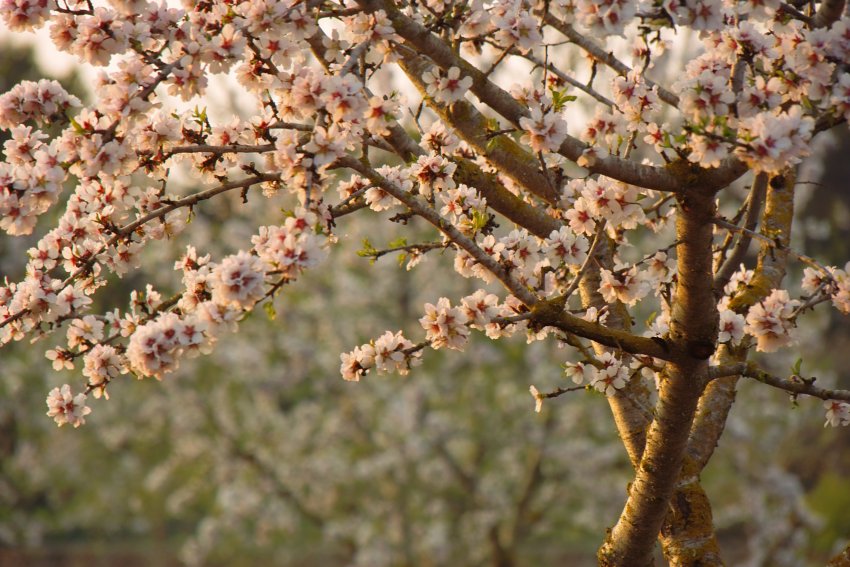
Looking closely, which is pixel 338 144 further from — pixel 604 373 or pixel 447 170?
pixel 604 373

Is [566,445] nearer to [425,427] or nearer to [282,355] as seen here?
[425,427]

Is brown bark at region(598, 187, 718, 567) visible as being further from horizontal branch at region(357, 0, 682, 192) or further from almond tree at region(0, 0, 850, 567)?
horizontal branch at region(357, 0, 682, 192)

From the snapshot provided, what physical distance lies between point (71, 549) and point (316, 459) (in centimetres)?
942

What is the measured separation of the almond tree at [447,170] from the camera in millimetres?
2797

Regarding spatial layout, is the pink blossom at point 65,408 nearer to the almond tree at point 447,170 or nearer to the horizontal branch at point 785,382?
the almond tree at point 447,170

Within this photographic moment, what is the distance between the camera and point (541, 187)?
391cm

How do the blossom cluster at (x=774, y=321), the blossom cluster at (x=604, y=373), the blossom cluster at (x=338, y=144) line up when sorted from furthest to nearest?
the blossom cluster at (x=604, y=373) → the blossom cluster at (x=774, y=321) → the blossom cluster at (x=338, y=144)

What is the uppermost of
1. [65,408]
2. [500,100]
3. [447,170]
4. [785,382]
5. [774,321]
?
[500,100]

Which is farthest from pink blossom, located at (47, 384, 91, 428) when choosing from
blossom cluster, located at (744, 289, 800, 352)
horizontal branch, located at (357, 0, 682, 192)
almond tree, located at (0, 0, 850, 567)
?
blossom cluster, located at (744, 289, 800, 352)

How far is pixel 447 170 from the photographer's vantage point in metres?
3.40

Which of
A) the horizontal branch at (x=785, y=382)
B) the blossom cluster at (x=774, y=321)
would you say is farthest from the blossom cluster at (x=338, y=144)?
the horizontal branch at (x=785, y=382)

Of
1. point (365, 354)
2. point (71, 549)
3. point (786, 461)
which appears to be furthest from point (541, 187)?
point (71, 549)

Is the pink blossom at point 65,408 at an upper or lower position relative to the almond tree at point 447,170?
lower

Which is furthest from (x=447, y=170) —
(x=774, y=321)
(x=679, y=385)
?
(x=774, y=321)
